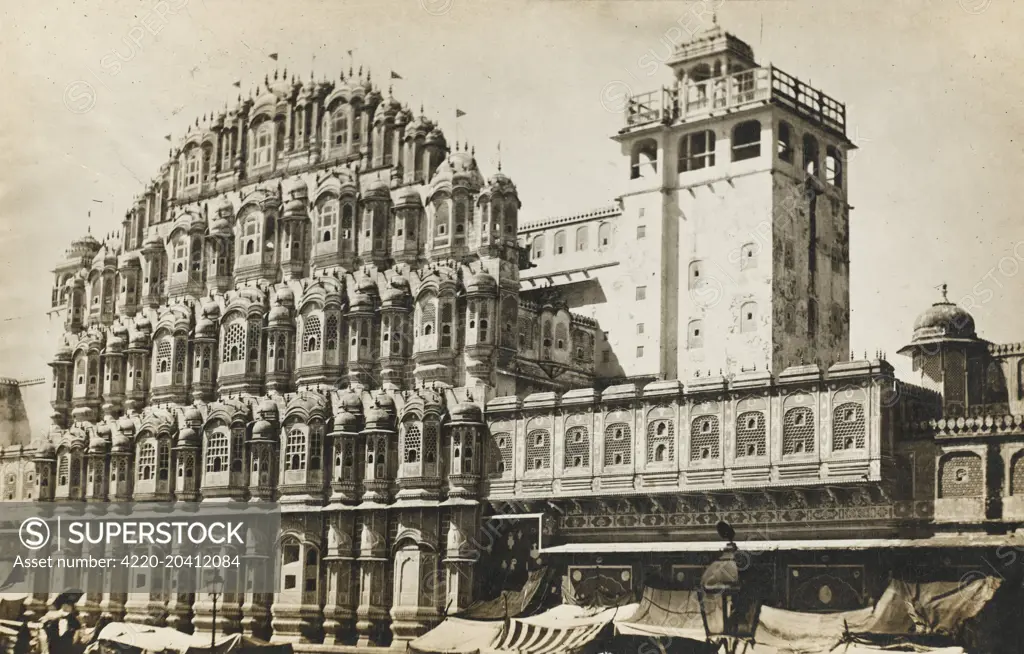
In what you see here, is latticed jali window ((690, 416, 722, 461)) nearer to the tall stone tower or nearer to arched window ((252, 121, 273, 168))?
the tall stone tower

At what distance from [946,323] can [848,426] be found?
4760 millimetres

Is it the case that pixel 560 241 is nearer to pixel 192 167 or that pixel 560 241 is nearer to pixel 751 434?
pixel 192 167

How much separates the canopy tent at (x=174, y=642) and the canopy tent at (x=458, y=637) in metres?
4.82

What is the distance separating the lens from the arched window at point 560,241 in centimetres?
4653

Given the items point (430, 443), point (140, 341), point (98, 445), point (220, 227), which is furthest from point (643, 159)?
point (98, 445)

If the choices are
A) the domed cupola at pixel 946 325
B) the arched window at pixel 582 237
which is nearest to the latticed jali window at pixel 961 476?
the domed cupola at pixel 946 325

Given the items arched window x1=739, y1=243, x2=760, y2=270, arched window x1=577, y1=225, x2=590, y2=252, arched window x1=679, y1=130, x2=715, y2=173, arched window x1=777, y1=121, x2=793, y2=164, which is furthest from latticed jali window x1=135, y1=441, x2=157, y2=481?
arched window x1=777, y1=121, x2=793, y2=164

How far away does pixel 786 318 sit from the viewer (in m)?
40.7

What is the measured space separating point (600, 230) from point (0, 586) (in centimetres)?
2091

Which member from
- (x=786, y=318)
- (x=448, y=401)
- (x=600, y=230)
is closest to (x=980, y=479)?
(x=786, y=318)

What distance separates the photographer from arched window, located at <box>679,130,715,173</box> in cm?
4294

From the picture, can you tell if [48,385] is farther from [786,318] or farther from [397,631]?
[786,318]

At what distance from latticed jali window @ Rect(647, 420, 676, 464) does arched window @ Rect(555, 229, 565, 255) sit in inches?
459

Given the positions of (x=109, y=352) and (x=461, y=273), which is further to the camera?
(x=109, y=352)
